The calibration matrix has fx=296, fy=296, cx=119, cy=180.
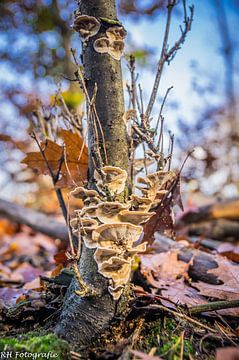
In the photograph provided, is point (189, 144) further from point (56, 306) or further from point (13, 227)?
point (56, 306)

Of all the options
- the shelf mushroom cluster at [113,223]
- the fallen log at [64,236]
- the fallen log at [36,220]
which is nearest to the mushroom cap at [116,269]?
the shelf mushroom cluster at [113,223]

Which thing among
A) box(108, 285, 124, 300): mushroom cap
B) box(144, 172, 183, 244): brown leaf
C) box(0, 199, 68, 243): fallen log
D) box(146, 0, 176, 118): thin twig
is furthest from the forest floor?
box(0, 199, 68, 243): fallen log

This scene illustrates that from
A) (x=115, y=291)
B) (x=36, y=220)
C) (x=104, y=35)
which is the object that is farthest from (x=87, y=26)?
(x=36, y=220)

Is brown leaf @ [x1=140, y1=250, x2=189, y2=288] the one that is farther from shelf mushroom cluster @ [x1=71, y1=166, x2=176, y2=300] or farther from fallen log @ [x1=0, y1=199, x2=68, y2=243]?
fallen log @ [x1=0, y1=199, x2=68, y2=243]

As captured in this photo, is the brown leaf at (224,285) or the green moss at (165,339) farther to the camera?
the brown leaf at (224,285)

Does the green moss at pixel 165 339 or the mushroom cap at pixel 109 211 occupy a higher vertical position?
the mushroom cap at pixel 109 211

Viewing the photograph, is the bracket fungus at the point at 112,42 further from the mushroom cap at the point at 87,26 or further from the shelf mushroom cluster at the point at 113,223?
the shelf mushroom cluster at the point at 113,223

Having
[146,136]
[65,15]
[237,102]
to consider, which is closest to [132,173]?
[146,136]
